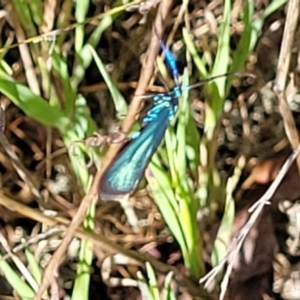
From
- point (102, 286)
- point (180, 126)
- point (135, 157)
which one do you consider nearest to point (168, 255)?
point (102, 286)

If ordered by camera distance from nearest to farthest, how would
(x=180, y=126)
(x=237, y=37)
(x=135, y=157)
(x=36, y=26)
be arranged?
(x=135, y=157) → (x=180, y=126) → (x=36, y=26) → (x=237, y=37)

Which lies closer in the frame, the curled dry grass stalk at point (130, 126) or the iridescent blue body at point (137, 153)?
the iridescent blue body at point (137, 153)

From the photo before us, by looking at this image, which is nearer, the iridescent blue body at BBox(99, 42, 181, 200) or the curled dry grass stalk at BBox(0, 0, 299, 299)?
the iridescent blue body at BBox(99, 42, 181, 200)

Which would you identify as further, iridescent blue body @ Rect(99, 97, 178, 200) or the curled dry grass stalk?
the curled dry grass stalk

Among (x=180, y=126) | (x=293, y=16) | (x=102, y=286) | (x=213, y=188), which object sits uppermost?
(x=293, y=16)

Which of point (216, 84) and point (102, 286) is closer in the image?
point (216, 84)

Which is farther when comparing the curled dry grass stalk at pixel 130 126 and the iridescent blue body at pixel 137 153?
the curled dry grass stalk at pixel 130 126

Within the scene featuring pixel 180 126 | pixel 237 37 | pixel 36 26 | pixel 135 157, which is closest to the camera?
pixel 135 157

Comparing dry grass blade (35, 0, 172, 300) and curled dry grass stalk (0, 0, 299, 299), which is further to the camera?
curled dry grass stalk (0, 0, 299, 299)

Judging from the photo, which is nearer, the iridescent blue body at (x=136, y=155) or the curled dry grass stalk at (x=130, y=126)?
the iridescent blue body at (x=136, y=155)

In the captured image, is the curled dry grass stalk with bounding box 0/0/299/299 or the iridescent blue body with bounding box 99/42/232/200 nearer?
the iridescent blue body with bounding box 99/42/232/200

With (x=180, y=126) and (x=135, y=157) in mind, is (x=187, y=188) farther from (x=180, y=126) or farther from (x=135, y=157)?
(x=135, y=157)
